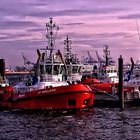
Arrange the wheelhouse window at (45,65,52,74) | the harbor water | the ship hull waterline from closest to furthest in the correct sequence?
the harbor water
the ship hull waterline
the wheelhouse window at (45,65,52,74)

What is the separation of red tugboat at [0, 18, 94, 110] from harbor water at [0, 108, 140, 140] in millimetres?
988

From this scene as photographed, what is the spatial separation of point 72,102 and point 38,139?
16409mm

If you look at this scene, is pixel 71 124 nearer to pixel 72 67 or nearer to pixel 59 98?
pixel 59 98

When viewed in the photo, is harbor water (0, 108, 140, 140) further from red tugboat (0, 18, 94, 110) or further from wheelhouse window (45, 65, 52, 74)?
wheelhouse window (45, 65, 52, 74)

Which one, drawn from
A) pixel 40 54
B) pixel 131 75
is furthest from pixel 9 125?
pixel 131 75

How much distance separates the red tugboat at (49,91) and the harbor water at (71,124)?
0.99 metres

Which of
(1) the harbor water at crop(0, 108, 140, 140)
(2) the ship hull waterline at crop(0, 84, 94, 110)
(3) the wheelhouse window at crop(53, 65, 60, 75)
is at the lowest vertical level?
(1) the harbor water at crop(0, 108, 140, 140)

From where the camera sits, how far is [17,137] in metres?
33.3

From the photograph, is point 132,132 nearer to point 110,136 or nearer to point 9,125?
point 110,136

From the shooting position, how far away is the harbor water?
33719 millimetres

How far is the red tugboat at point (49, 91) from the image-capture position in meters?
48.1

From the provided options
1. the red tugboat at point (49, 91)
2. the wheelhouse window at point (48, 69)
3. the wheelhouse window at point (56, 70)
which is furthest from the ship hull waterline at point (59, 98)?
the wheelhouse window at point (56, 70)

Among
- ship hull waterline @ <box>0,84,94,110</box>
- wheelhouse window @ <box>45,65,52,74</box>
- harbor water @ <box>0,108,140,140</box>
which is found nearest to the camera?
harbor water @ <box>0,108,140,140</box>

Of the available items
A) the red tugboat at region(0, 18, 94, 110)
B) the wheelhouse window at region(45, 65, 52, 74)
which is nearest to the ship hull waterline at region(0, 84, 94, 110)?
the red tugboat at region(0, 18, 94, 110)
